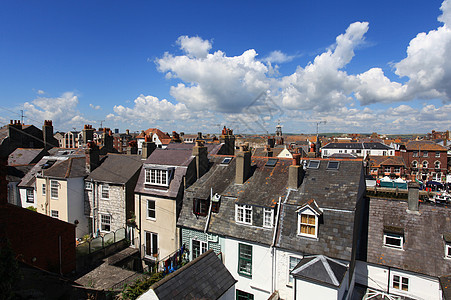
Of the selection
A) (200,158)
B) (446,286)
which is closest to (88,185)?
(200,158)

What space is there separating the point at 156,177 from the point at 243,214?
8.76 meters

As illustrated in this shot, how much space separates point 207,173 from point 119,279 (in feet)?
A: 34.8

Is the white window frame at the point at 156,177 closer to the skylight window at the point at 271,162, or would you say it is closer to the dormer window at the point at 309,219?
the skylight window at the point at 271,162

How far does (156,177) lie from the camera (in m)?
21.6

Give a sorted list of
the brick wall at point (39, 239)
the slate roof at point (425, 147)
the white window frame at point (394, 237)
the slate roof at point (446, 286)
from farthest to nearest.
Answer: the slate roof at point (425, 147) < the white window frame at point (394, 237) < the slate roof at point (446, 286) < the brick wall at point (39, 239)

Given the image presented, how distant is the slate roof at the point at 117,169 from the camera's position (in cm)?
2400

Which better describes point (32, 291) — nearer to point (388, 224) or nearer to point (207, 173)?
point (207, 173)

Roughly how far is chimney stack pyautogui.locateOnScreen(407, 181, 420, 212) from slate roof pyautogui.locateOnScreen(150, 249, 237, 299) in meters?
13.9

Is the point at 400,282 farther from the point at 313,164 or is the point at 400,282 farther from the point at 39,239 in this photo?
the point at 39,239

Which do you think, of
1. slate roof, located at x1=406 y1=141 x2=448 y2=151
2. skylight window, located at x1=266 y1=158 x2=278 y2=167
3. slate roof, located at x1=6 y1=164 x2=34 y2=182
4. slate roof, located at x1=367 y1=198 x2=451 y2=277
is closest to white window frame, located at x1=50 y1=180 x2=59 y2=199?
slate roof, located at x1=6 y1=164 x2=34 y2=182

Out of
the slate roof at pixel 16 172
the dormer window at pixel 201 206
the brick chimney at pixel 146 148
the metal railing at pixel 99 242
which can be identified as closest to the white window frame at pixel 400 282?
the dormer window at pixel 201 206

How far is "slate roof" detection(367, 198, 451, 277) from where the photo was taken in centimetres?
1501

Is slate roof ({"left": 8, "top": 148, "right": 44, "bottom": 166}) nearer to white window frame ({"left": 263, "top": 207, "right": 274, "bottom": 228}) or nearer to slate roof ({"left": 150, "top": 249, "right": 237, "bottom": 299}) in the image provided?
slate roof ({"left": 150, "top": 249, "right": 237, "bottom": 299})

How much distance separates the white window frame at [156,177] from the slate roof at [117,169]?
7.80 ft
